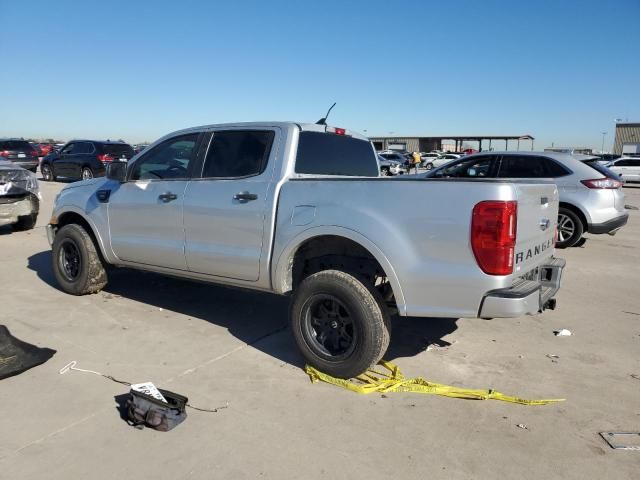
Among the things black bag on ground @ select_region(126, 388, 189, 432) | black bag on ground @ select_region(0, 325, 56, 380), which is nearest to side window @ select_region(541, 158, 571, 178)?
black bag on ground @ select_region(126, 388, 189, 432)

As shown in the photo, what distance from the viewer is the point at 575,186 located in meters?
8.67

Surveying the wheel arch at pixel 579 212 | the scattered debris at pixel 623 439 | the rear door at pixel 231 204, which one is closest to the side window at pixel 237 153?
the rear door at pixel 231 204

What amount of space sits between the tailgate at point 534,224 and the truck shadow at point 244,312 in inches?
48.7

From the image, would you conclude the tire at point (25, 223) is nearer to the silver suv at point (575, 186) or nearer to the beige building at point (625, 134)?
the silver suv at point (575, 186)

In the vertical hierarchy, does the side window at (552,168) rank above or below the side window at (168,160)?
below

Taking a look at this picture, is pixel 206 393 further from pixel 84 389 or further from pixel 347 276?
pixel 347 276

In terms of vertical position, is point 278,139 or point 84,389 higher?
point 278,139

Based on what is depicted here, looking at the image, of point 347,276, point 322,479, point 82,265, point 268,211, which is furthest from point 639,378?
point 82,265

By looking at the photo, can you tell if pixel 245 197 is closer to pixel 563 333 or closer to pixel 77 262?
pixel 77 262

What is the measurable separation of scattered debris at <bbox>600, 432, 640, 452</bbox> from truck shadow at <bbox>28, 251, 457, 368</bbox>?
5.20 ft

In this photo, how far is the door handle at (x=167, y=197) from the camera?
185 inches

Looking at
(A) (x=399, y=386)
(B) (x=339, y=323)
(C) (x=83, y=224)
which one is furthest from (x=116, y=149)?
(A) (x=399, y=386)

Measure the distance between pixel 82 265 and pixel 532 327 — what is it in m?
4.69

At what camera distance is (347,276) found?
3691 mm
